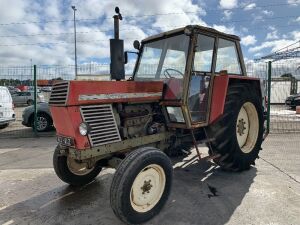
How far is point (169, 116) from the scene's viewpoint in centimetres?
441

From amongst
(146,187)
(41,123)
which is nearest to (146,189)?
(146,187)

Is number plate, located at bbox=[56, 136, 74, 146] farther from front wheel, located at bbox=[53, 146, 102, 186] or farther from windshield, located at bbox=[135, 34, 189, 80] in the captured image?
windshield, located at bbox=[135, 34, 189, 80]

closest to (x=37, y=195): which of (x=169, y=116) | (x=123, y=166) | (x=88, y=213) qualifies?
(x=88, y=213)

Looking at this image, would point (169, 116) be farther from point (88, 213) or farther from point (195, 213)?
point (88, 213)

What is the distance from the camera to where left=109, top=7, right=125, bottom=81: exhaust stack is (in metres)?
3.93

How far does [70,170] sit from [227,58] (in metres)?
3.14

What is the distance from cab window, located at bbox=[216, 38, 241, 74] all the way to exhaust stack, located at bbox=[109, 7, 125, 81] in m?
1.66

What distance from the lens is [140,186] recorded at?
346 cm

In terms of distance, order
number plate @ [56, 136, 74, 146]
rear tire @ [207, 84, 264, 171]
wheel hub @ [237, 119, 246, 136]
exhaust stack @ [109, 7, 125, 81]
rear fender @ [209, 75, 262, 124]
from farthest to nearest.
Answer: wheel hub @ [237, 119, 246, 136] → rear tire @ [207, 84, 264, 171] → rear fender @ [209, 75, 262, 124] → exhaust stack @ [109, 7, 125, 81] → number plate @ [56, 136, 74, 146]

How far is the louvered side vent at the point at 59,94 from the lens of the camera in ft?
11.3

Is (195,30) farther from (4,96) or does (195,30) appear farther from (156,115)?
(4,96)

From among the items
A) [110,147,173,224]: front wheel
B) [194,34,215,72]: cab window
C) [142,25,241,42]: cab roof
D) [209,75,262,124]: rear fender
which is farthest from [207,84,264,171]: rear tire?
[110,147,173,224]: front wheel

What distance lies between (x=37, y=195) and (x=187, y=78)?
2.77m

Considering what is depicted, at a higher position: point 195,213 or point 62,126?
point 62,126
